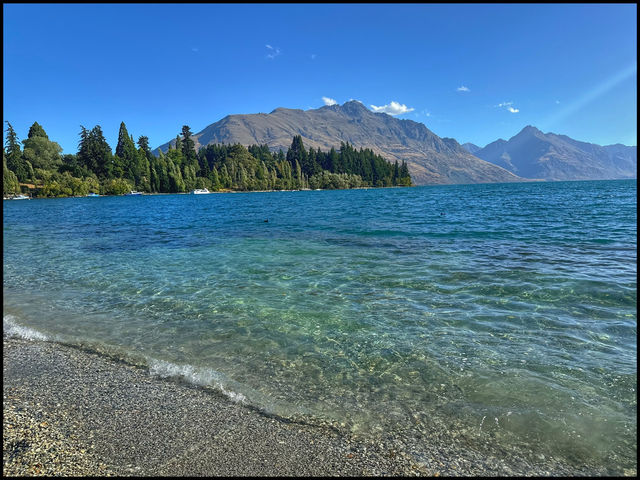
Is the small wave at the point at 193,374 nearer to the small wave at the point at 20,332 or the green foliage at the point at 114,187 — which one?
the small wave at the point at 20,332

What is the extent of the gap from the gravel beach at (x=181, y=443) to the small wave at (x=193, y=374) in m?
0.24

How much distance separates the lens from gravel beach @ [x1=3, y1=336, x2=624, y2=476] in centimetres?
409

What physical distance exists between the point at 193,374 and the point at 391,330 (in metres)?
4.98

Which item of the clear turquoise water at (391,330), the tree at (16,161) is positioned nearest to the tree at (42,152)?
the tree at (16,161)

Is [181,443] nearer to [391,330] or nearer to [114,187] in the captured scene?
[391,330]

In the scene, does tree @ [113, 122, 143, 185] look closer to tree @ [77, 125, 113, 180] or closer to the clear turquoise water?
tree @ [77, 125, 113, 180]

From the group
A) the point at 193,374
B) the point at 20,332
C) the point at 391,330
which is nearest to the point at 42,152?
the point at 20,332

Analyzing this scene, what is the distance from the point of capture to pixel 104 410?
5.34 m

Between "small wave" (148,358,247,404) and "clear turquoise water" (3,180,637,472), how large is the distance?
41mm

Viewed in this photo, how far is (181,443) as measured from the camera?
14.8 feet

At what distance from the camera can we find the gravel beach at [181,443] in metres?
4.09

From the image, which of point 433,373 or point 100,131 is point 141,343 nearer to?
point 433,373

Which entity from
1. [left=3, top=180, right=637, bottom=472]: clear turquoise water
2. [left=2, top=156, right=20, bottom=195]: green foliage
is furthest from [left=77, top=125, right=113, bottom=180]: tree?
[left=3, top=180, right=637, bottom=472]: clear turquoise water

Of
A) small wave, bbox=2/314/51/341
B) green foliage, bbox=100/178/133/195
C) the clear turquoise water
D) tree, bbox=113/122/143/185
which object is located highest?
tree, bbox=113/122/143/185
